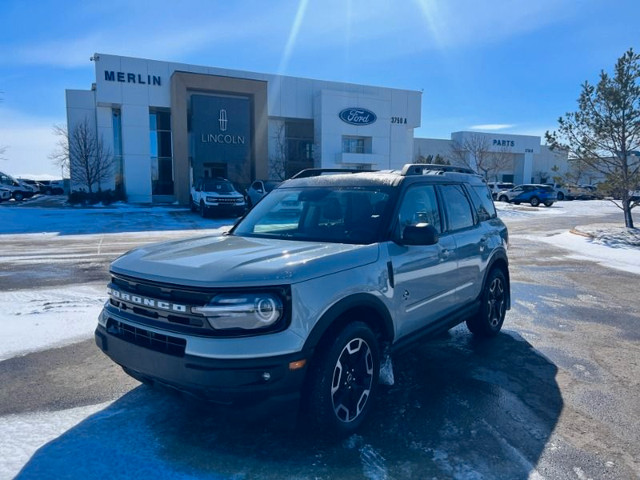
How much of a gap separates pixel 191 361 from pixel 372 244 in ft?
5.12

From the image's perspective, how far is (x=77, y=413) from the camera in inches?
142

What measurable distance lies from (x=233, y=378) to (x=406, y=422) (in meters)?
1.54

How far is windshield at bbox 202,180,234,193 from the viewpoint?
2303 cm

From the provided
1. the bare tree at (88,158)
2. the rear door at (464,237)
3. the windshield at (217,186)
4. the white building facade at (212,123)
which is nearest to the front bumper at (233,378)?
the rear door at (464,237)

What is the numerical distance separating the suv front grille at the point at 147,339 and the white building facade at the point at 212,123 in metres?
33.5

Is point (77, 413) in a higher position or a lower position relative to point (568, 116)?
lower

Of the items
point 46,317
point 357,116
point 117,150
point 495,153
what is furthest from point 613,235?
point 495,153

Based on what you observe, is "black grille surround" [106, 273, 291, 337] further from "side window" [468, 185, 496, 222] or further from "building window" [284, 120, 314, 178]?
"building window" [284, 120, 314, 178]

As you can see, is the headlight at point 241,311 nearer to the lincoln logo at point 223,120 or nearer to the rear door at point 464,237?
the rear door at point 464,237

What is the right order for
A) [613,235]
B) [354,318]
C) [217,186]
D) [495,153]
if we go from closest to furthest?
[354,318], [613,235], [217,186], [495,153]

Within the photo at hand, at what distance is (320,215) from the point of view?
13.8 feet

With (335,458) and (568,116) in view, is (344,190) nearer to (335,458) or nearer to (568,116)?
(335,458)

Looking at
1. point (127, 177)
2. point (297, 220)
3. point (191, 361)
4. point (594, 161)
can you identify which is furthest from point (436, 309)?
point (127, 177)

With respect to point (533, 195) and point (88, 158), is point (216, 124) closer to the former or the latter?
point (88, 158)
